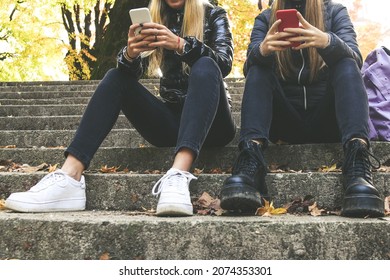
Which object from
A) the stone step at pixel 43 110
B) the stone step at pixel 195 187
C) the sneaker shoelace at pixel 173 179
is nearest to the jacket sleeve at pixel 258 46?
the stone step at pixel 195 187

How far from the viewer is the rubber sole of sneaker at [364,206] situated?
1819mm

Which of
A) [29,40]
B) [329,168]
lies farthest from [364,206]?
[29,40]

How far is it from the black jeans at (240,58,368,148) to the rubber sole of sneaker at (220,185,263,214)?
1.11 ft

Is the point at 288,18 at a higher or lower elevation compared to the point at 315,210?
higher

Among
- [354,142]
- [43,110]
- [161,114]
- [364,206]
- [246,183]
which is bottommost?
[364,206]

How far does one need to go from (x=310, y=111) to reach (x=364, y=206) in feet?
2.80

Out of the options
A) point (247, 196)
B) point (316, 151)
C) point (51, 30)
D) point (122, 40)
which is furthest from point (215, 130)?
point (51, 30)

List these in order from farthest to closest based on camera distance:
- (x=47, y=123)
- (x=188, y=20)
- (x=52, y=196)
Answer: (x=47, y=123) → (x=188, y=20) → (x=52, y=196)

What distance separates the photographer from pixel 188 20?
8.86 ft

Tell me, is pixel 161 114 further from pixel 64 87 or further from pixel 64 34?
pixel 64 34

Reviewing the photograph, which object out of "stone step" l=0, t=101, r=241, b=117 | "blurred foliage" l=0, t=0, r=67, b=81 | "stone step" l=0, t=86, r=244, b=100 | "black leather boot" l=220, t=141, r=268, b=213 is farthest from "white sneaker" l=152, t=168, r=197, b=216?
"blurred foliage" l=0, t=0, r=67, b=81

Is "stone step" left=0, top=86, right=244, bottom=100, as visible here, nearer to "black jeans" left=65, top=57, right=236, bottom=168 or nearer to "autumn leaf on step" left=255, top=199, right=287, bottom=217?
"black jeans" left=65, top=57, right=236, bottom=168

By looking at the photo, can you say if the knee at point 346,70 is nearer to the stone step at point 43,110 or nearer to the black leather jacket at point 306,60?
the black leather jacket at point 306,60

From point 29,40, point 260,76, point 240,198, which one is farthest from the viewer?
point 29,40
